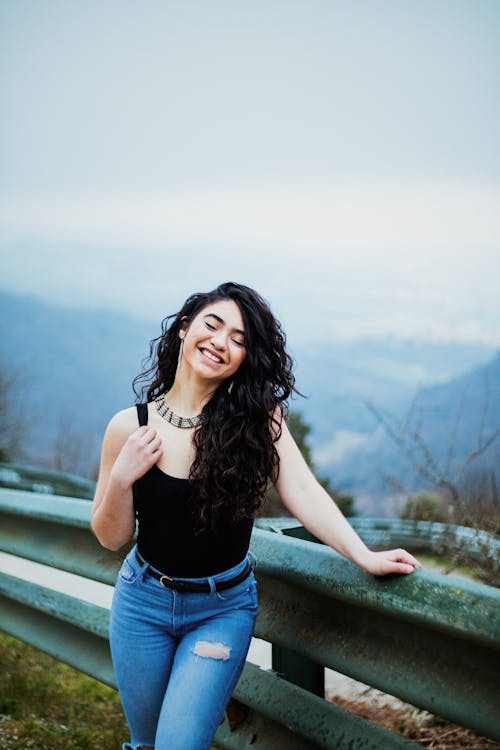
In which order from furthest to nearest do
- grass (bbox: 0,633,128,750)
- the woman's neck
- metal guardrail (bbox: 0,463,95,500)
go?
metal guardrail (bbox: 0,463,95,500) < grass (bbox: 0,633,128,750) < the woman's neck

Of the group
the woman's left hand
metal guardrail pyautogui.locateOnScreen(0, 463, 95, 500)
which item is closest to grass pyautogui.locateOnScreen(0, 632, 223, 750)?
the woman's left hand

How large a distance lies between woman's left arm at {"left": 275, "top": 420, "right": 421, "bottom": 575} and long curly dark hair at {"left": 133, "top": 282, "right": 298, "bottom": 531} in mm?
44

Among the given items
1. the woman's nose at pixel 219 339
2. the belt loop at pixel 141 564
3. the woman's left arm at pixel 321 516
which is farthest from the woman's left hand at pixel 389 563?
the woman's nose at pixel 219 339

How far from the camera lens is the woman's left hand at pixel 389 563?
6.04ft

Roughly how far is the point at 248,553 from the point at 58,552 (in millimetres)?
966

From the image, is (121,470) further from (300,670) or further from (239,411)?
(300,670)

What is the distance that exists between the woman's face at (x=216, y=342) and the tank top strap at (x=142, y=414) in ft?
0.64

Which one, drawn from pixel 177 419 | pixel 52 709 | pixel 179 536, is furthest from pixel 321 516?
pixel 52 709

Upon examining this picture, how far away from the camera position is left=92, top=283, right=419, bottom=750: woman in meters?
2.08

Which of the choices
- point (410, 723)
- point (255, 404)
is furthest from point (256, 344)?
point (410, 723)

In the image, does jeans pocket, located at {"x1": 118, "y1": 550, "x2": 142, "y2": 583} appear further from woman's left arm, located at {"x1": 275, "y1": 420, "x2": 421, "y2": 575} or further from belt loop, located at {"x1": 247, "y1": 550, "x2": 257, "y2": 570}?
woman's left arm, located at {"x1": 275, "y1": 420, "x2": 421, "y2": 575}

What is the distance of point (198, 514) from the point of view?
2154 mm

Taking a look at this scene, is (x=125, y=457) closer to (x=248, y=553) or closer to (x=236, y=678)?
(x=248, y=553)

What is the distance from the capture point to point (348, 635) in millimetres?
2010
